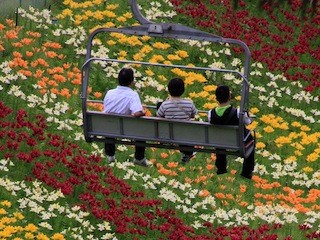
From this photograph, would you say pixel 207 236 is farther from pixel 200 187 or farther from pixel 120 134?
pixel 120 134

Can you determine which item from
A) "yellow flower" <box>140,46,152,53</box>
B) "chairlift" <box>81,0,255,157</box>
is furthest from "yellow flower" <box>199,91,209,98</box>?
"chairlift" <box>81,0,255,157</box>

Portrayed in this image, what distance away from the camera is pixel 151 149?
18.5 metres

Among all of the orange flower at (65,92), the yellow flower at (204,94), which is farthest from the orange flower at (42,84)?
the yellow flower at (204,94)

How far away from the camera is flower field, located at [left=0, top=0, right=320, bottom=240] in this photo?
15.5m

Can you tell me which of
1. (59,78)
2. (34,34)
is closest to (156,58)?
(34,34)

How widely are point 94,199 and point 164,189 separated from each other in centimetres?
155

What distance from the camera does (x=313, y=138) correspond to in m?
20.5

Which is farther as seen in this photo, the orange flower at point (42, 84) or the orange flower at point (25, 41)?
the orange flower at point (25, 41)

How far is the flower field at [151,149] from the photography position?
1548 centimetres

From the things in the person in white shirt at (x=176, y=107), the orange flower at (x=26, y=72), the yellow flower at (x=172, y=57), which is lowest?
the yellow flower at (x=172, y=57)

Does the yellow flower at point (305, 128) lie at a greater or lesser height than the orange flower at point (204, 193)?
lesser

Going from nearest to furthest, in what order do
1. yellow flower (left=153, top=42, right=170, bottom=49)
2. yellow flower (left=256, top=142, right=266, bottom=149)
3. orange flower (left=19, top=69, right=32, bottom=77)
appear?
orange flower (left=19, top=69, right=32, bottom=77)
yellow flower (left=256, top=142, right=266, bottom=149)
yellow flower (left=153, top=42, right=170, bottom=49)

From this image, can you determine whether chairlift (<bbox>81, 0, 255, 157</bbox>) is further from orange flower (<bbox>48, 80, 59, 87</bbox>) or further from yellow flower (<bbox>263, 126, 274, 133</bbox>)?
yellow flower (<bbox>263, 126, 274, 133</bbox>)

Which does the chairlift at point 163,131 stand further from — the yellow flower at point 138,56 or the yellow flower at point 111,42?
the yellow flower at point 111,42
